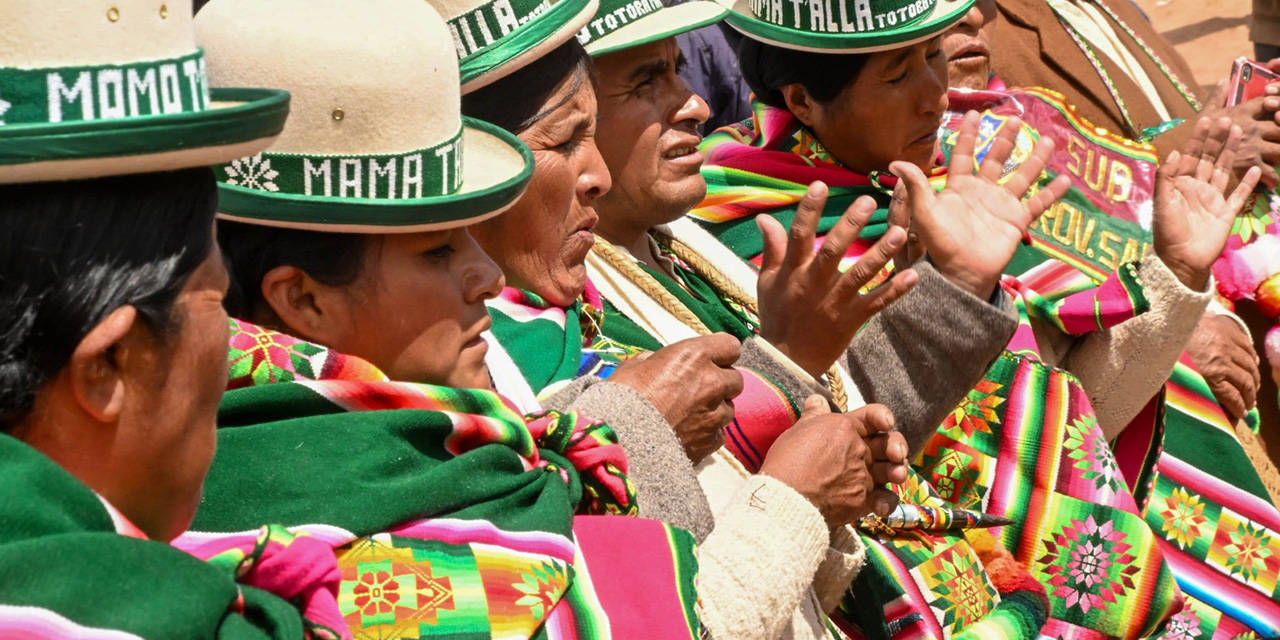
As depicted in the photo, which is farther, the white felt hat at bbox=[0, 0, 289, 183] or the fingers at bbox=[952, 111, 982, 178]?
the fingers at bbox=[952, 111, 982, 178]

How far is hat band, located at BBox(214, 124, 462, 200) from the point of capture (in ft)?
6.94

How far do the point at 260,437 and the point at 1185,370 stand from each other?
11.4 feet

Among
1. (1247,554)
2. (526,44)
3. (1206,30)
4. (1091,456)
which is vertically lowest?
(1206,30)

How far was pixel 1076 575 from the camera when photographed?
3.73 m

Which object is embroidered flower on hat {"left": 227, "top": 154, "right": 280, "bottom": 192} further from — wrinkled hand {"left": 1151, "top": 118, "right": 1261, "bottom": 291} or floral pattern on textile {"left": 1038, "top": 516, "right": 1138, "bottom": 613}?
wrinkled hand {"left": 1151, "top": 118, "right": 1261, "bottom": 291}

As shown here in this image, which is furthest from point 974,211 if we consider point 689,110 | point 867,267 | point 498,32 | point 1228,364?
point 1228,364

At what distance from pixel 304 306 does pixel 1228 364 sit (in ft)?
11.2

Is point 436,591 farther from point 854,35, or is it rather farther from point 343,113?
point 854,35

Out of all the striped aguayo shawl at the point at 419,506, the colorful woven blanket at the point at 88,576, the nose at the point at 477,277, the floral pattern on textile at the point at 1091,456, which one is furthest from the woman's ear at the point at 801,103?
the colorful woven blanket at the point at 88,576

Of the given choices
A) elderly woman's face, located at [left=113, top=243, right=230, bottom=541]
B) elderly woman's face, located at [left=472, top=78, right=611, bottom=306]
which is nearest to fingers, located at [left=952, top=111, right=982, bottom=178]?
elderly woman's face, located at [left=472, top=78, right=611, bottom=306]

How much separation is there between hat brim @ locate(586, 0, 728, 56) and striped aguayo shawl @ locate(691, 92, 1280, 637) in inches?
29.6

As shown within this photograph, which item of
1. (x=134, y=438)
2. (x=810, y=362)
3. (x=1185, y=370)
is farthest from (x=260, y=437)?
(x=1185, y=370)

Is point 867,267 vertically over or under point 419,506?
under

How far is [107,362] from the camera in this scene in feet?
4.82
